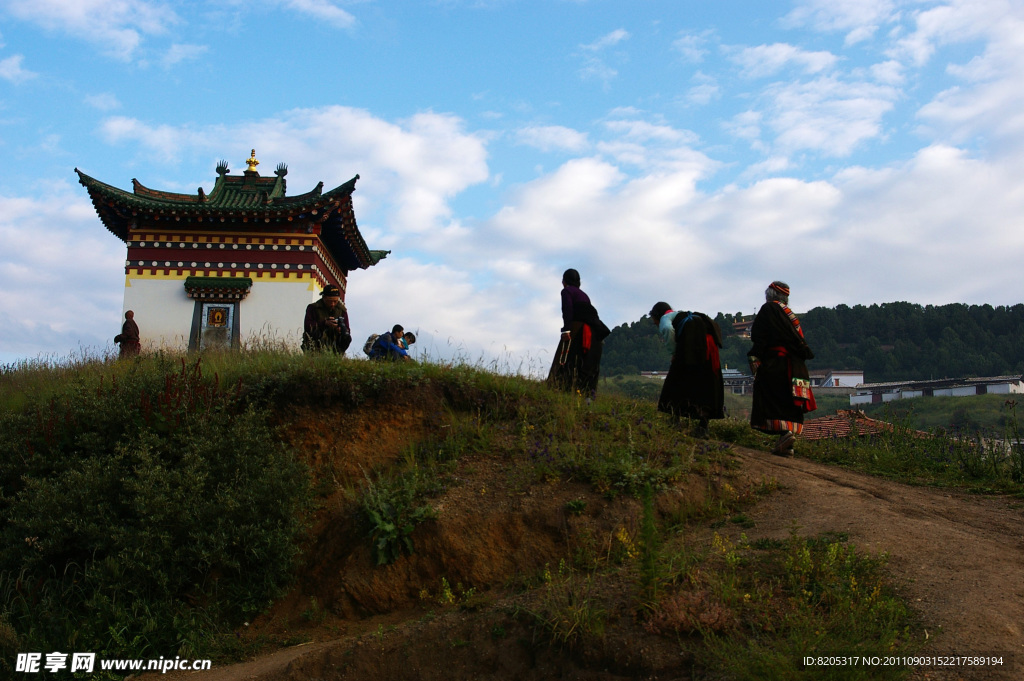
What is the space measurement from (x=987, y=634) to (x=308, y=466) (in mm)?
5598

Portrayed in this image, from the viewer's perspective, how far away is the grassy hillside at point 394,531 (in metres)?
4.56

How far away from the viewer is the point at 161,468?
6.60m

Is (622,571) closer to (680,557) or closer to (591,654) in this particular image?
(680,557)

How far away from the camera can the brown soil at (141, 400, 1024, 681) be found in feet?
14.5

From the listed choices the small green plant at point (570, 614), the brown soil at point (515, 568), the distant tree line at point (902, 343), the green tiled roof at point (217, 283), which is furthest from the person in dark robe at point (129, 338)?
the distant tree line at point (902, 343)

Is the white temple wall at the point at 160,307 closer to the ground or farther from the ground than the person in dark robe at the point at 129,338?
farther from the ground

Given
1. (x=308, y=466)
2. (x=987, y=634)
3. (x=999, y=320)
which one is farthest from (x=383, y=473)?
(x=999, y=320)

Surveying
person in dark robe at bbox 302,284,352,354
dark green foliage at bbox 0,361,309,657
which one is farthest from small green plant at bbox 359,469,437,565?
person in dark robe at bbox 302,284,352,354

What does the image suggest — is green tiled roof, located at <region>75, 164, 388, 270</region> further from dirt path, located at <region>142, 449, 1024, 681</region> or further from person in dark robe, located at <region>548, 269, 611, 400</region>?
dirt path, located at <region>142, 449, 1024, 681</region>

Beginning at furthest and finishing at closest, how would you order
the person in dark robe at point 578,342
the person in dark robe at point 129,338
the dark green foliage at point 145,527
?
the person in dark robe at point 129,338
the person in dark robe at point 578,342
the dark green foliage at point 145,527

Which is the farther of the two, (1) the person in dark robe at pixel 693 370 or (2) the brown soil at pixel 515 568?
(1) the person in dark robe at pixel 693 370

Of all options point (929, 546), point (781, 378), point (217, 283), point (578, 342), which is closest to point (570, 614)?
point (929, 546)

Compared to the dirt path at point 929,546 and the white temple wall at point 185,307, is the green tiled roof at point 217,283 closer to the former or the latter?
the white temple wall at point 185,307

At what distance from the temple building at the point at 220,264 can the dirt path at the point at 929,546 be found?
36.3 feet
